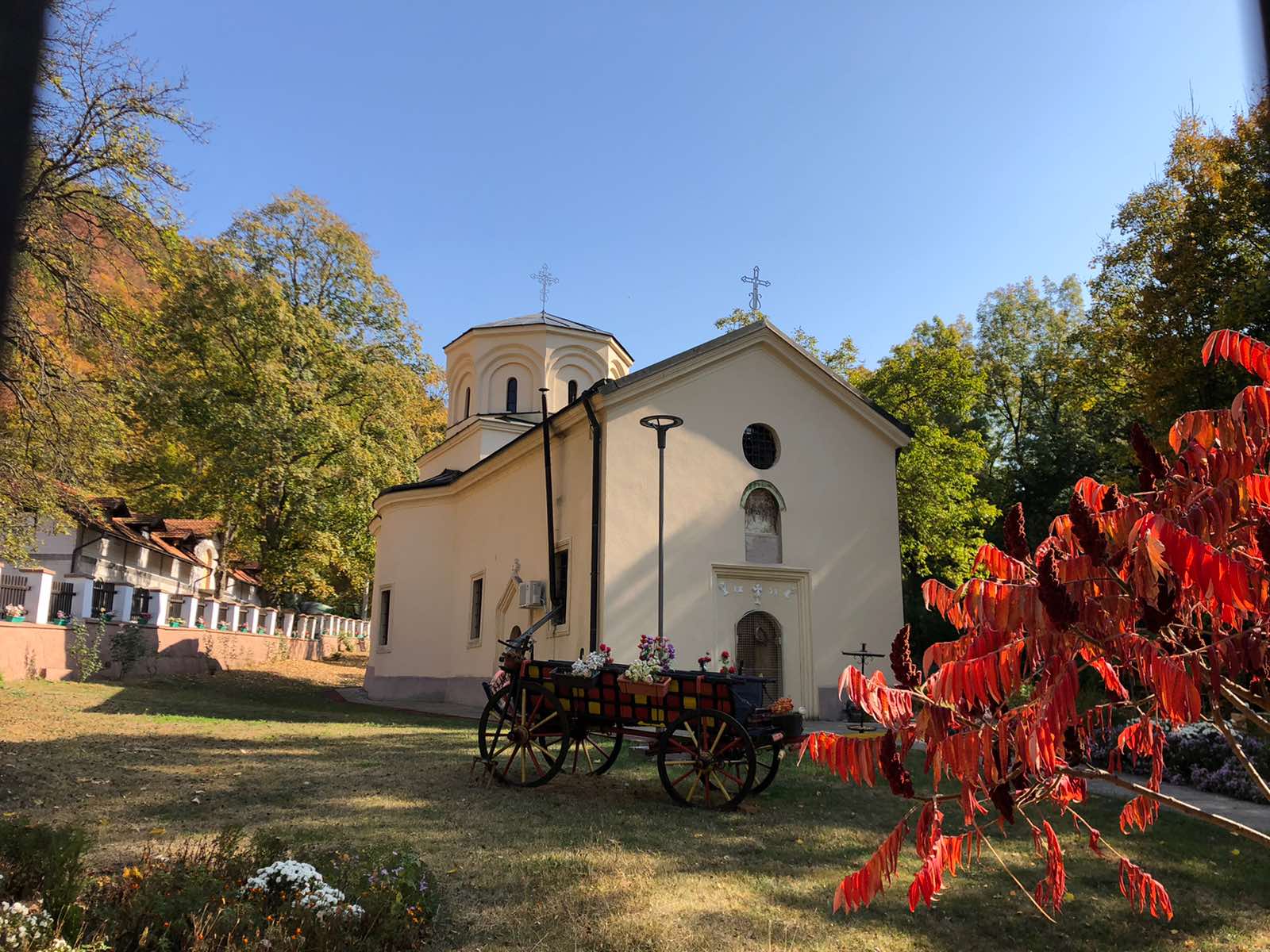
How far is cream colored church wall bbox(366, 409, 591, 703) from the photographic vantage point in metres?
16.0

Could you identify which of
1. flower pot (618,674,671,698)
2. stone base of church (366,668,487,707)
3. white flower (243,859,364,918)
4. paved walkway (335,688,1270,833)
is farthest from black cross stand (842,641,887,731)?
white flower (243,859,364,918)

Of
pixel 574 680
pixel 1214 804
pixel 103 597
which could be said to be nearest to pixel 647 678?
pixel 574 680

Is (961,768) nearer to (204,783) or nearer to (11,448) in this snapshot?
(204,783)

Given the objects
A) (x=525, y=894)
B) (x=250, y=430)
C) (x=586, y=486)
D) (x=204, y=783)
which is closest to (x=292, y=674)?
(x=250, y=430)

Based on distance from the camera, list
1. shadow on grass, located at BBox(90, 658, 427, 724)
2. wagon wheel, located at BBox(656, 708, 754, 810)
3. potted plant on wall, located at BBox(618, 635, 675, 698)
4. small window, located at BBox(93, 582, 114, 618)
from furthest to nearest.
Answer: small window, located at BBox(93, 582, 114, 618)
shadow on grass, located at BBox(90, 658, 427, 724)
potted plant on wall, located at BBox(618, 635, 675, 698)
wagon wheel, located at BBox(656, 708, 754, 810)

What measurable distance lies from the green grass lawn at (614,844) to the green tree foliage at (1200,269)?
34.8 feet

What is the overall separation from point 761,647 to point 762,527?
222 centimetres

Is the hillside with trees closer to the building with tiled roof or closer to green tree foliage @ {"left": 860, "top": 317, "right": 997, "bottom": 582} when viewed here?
the building with tiled roof

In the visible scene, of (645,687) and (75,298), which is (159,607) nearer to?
(75,298)

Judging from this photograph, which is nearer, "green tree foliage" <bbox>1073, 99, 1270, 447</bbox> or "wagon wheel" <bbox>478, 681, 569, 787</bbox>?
"wagon wheel" <bbox>478, 681, 569, 787</bbox>

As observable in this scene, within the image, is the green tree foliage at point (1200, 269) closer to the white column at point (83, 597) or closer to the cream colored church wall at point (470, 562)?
the cream colored church wall at point (470, 562)

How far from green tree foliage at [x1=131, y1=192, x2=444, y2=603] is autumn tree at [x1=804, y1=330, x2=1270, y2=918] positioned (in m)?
26.8

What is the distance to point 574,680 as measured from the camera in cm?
788

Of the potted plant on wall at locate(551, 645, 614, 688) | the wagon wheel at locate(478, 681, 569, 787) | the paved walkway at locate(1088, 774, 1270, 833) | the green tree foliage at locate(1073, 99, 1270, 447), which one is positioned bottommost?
the paved walkway at locate(1088, 774, 1270, 833)
